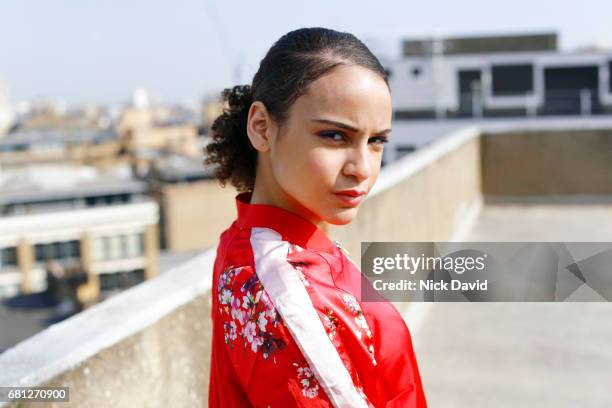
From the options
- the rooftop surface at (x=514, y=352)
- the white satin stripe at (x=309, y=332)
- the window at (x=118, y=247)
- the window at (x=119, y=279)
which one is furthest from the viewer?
the window at (x=119, y=279)

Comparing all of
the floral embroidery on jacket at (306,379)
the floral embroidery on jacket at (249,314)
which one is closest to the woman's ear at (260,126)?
the floral embroidery on jacket at (249,314)

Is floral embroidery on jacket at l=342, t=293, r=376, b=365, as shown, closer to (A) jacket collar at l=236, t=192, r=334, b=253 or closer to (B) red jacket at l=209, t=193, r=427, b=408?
(B) red jacket at l=209, t=193, r=427, b=408

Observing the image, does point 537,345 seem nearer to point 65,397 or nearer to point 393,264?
point 393,264

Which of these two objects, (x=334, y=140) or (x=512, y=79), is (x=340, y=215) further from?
(x=512, y=79)

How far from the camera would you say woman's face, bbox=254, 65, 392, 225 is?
1.30m

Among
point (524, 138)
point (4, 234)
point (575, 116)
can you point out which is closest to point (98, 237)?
point (4, 234)

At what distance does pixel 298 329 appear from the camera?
119 cm

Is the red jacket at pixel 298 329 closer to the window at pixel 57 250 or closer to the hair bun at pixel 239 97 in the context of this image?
the hair bun at pixel 239 97

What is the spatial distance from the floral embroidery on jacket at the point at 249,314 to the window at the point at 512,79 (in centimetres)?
2726

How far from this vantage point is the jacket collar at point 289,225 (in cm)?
137

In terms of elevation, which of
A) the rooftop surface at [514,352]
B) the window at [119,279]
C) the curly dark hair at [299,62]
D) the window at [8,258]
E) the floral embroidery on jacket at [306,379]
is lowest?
the window at [119,279]

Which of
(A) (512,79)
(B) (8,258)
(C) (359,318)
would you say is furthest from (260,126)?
(B) (8,258)

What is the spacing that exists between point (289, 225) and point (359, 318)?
0.21m

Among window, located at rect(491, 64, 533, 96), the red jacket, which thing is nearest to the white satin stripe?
the red jacket
